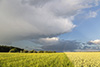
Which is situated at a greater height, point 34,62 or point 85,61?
point 34,62

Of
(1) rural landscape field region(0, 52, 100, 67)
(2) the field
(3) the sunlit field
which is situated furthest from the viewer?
(3) the sunlit field

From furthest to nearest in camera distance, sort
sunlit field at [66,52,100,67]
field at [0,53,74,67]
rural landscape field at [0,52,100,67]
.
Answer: sunlit field at [66,52,100,67]
rural landscape field at [0,52,100,67]
field at [0,53,74,67]

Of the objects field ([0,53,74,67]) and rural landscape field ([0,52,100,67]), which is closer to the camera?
field ([0,53,74,67])

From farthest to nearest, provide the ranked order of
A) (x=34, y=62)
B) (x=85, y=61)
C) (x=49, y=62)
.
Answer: (x=85, y=61) → (x=49, y=62) → (x=34, y=62)

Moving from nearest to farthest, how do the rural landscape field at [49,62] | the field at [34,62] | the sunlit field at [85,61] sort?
the field at [34,62], the rural landscape field at [49,62], the sunlit field at [85,61]

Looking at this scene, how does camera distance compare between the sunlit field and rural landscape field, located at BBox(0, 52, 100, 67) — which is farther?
the sunlit field

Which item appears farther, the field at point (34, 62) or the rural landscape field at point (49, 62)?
the rural landscape field at point (49, 62)

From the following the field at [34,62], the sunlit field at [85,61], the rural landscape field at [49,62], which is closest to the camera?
the field at [34,62]

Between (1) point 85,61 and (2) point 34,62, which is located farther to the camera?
(1) point 85,61

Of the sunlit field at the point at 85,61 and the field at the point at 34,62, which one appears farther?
the sunlit field at the point at 85,61

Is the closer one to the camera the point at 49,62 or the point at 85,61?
the point at 49,62

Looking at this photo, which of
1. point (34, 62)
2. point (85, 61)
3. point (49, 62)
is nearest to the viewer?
point (34, 62)

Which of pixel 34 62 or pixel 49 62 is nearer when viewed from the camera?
pixel 34 62
